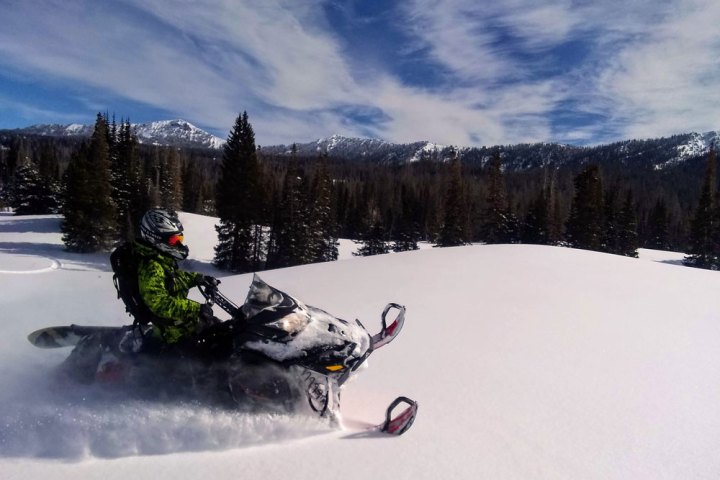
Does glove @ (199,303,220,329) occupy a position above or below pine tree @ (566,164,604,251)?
below

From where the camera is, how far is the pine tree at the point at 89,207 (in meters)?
32.0

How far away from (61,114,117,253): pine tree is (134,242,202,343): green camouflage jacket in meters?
33.3

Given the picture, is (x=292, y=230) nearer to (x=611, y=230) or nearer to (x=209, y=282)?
(x=209, y=282)

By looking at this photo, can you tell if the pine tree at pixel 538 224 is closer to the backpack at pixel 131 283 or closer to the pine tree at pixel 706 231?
the pine tree at pixel 706 231

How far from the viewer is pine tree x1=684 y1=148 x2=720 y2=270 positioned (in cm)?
3991

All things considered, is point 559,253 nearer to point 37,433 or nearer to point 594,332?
point 594,332

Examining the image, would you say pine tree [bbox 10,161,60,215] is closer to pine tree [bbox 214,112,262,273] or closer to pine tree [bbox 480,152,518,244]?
pine tree [bbox 214,112,262,273]

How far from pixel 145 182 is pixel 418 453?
132ft

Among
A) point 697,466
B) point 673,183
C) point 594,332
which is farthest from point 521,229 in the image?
point 673,183

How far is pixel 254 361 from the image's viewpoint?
393 cm

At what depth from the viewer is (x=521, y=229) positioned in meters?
49.1

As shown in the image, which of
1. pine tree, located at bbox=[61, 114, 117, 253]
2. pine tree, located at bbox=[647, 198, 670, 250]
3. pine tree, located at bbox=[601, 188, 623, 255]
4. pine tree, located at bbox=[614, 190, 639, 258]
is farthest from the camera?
pine tree, located at bbox=[647, 198, 670, 250]

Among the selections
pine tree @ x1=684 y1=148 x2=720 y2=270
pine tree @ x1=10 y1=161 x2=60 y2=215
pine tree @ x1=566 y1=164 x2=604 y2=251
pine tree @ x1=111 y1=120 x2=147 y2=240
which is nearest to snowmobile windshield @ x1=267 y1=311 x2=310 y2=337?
pine tree @ x1=111 y1=120 x2=147 y2=240

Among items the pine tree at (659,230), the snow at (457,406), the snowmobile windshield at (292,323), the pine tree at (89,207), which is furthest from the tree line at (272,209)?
the snowmobile windshield at (292,323)
